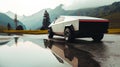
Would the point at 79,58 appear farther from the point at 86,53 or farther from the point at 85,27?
the point at 85,27

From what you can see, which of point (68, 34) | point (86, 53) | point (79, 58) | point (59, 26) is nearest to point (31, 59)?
point (79, 58)

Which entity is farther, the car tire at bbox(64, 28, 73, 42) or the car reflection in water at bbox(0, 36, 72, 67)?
the car tire at bbox(64, 28, 73, 42)

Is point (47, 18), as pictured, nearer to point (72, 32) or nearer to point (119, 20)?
point (119, 20)

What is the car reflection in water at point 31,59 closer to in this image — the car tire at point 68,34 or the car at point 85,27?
the car at point 85,27

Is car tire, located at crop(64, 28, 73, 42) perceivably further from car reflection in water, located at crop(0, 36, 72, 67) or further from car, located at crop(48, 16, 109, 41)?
car reflection in water, located at crop(0, 36, 72, 67)

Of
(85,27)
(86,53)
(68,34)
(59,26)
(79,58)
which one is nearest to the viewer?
(79,58)

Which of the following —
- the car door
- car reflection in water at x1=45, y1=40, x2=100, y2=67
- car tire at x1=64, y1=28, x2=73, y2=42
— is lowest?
car reflection in water at x1=45, y1=40, x2=100, y2=67

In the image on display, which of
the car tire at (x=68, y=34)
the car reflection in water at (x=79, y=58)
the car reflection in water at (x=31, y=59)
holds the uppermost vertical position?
the car tire at (x=68, y=34)

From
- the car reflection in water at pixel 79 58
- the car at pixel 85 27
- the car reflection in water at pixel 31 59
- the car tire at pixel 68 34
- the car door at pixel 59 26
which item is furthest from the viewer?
the car door at pixel 59 26

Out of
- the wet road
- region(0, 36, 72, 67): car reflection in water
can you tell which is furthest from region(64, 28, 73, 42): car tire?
region(0, 36, 72, 67): car reflection in water

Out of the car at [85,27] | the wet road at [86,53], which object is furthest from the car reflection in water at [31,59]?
the car at [85,27]

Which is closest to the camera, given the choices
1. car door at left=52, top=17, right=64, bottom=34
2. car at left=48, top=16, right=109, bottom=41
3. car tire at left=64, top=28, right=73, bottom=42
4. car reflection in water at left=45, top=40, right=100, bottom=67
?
car reflection in water at left=45, top=40, right=100, bottom=67

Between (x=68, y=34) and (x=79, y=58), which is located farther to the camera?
(x=68, y=34)

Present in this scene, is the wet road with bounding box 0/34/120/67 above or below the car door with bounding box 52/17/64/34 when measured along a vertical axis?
below
